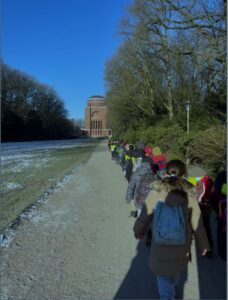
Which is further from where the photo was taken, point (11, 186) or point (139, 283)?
point (11, 186)

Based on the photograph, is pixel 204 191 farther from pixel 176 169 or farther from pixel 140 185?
pixel 176 169

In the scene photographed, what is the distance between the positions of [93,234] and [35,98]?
276ft

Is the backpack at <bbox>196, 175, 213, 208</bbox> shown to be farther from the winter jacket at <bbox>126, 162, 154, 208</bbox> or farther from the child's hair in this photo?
the child's hair

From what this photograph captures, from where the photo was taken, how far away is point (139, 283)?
3877 mm

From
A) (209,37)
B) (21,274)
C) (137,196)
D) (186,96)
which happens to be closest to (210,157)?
(137,196)

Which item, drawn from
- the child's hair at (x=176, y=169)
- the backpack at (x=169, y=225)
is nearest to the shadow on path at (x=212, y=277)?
the backpack at (x=169, y=225)

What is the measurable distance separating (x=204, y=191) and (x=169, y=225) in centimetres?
205

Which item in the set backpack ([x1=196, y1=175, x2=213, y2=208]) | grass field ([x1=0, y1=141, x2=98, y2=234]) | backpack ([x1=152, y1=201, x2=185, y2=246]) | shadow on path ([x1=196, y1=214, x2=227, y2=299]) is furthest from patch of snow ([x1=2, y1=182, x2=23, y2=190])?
backpack ([x1=152, y1=201, x2=185, y2=246])

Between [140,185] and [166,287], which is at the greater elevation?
[140,185]

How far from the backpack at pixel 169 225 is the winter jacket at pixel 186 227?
0.06m

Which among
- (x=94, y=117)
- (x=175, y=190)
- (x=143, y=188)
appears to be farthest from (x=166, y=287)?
(x=94, y=117)

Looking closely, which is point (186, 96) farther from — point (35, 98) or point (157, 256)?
point (35, 98)

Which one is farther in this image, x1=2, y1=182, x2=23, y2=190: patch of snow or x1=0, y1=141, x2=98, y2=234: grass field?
x1=2, y1=182, x2=23, y2=190: patch of snow

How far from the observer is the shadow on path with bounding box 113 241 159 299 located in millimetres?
3594
